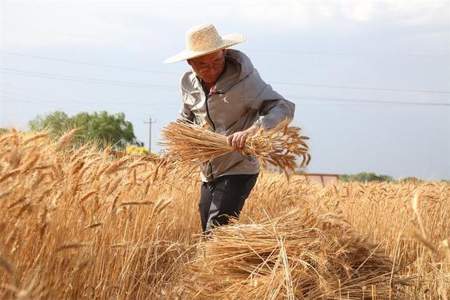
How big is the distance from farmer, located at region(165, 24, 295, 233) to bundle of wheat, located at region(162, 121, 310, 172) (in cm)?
13

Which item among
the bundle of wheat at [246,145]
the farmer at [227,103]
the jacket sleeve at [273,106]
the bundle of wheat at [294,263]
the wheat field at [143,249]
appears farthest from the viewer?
the farmer at [227,103]

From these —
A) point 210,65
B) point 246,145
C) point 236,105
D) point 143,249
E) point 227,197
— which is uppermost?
point 210,65

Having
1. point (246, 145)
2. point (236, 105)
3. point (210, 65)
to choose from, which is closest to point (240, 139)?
point (246, 145)

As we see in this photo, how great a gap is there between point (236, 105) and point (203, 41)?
41cm

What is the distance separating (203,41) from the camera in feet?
13.2

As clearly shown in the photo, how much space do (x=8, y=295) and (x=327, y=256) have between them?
5.70 feet

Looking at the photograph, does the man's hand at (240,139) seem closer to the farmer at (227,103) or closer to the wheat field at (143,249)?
the farmer at (227,103)

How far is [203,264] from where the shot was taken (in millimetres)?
3555

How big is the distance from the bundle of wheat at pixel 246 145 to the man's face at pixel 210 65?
1.00 ft

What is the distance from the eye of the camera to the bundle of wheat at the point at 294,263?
323 centimetres

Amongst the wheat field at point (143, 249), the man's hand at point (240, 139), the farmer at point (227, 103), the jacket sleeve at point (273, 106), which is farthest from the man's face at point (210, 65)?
the wheat field at point (143, 249)

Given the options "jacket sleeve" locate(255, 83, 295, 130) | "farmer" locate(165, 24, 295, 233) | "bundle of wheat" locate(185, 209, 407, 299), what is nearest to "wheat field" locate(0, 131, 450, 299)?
"bundle of wheat" locate(185, 209, 407, 299)

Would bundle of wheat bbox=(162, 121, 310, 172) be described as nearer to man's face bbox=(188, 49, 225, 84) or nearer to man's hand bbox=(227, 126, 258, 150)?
man's hand bbox=(227, 126, 258, 150)

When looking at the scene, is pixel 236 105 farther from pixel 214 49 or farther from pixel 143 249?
pixel 143 249
